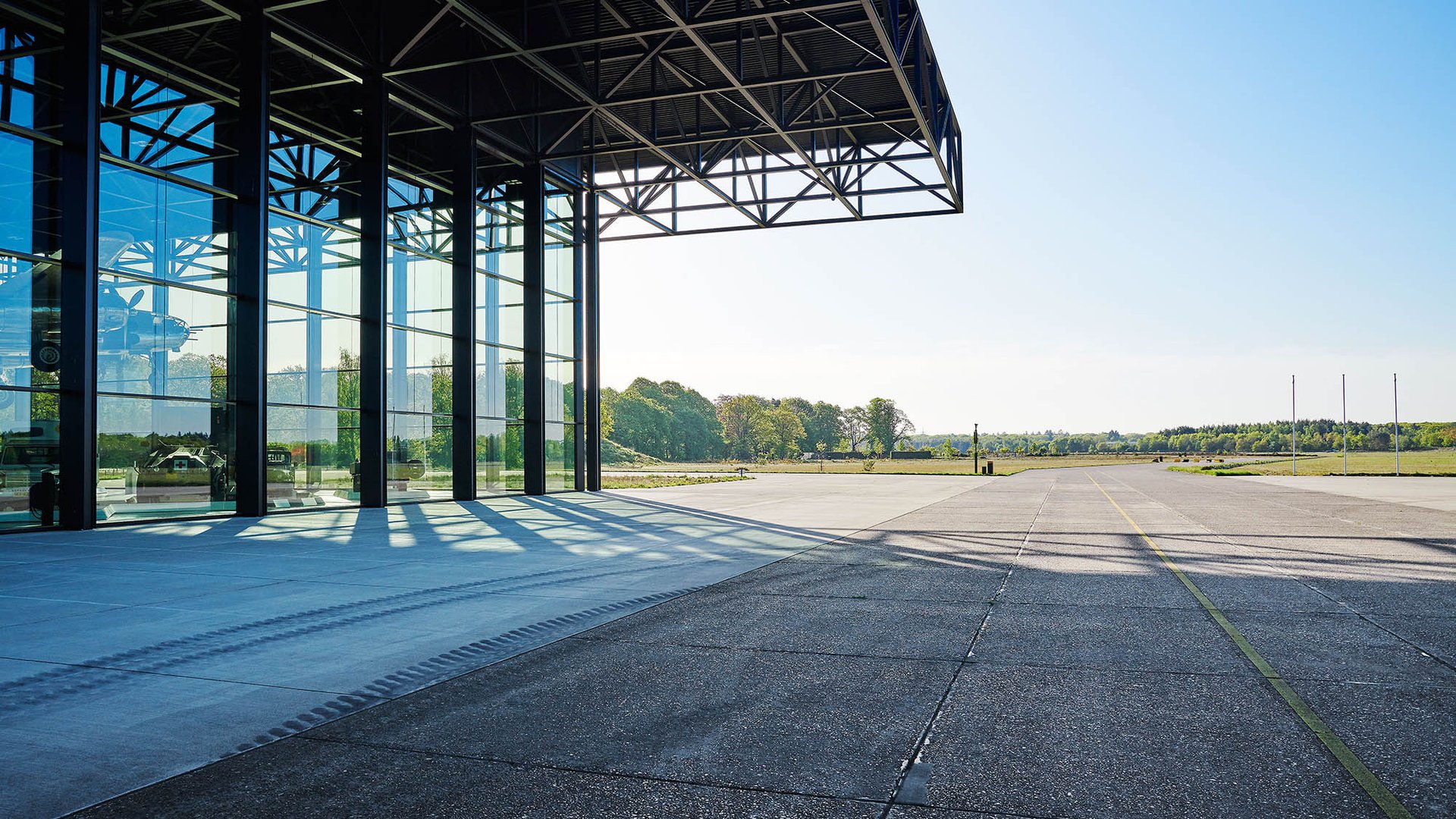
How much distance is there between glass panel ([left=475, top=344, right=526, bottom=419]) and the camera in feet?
88.5

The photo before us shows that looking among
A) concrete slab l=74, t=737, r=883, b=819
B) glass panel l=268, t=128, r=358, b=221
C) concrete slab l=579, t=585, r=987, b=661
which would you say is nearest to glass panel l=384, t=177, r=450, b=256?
glass panel l=268, t=128, r=358, b=221

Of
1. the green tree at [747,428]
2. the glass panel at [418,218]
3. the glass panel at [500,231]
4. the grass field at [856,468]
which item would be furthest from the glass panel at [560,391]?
the green tree at [747,428]

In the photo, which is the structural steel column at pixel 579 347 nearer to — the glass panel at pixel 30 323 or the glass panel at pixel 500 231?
the glass panel at pixel 500 231

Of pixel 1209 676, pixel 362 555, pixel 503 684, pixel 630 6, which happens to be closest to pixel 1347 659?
pixel 1209 676

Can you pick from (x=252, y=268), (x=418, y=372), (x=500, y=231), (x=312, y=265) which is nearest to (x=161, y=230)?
(x=252, y=268)

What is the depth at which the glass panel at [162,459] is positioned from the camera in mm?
17500

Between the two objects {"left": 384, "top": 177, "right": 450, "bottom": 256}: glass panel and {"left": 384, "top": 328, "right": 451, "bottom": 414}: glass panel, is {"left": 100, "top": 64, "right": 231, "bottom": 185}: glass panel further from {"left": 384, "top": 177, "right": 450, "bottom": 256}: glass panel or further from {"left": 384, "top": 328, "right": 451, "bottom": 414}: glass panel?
{"left": 384, "top": 328, "right": 451, "bottom": 414}: glass panel

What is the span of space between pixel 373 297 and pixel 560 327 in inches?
345

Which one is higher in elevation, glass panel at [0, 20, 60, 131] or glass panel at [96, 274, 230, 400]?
glass panel at [0, 20, 60, 131]

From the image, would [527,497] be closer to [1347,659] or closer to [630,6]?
[630,6]

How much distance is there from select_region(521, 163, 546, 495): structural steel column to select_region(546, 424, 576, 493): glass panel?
2.15 ft

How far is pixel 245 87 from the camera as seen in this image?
19.9m

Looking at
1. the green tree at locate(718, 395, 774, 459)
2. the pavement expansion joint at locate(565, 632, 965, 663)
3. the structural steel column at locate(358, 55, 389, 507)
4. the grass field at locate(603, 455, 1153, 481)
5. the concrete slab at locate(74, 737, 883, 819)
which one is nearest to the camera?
the concrete slab at locate(74, 737, 883, 819)

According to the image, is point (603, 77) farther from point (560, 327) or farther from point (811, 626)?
point (811, 626)
